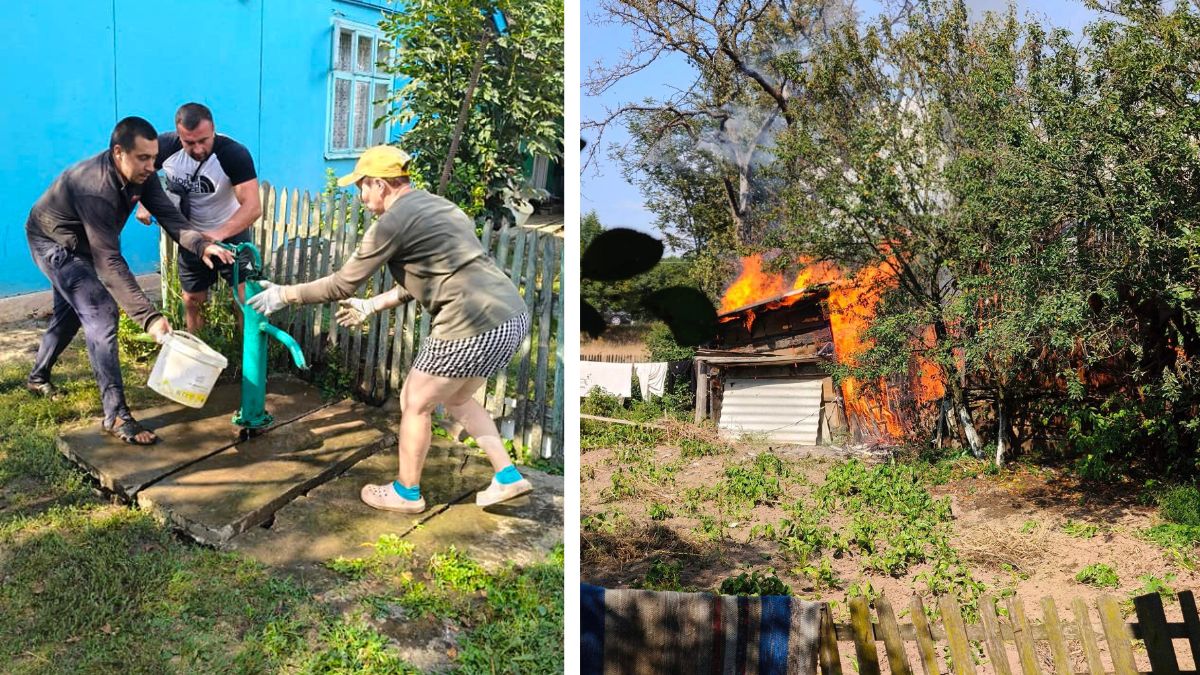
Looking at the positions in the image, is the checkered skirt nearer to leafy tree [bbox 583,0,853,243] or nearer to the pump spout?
the pump spout

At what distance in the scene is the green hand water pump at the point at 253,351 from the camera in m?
1.93

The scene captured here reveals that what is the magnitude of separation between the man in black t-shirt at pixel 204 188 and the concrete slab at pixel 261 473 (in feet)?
0.86

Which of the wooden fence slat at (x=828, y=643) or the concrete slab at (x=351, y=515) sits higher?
the concrete slab at (x=351, y=515)

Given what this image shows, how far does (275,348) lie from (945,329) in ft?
4.36

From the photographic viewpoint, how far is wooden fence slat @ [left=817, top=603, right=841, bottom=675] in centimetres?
194

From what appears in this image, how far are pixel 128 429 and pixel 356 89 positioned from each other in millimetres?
760

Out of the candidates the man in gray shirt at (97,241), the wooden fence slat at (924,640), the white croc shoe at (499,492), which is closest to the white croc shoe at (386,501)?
the white croc shoe at (499,492)

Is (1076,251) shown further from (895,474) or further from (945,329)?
(895,474)

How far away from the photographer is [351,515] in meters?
1.96

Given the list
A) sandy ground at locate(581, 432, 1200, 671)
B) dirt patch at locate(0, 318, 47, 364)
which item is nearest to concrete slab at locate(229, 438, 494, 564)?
sandy ground at locate(581, 432, 1200, 671)

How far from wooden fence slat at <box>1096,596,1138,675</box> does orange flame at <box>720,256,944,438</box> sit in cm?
47

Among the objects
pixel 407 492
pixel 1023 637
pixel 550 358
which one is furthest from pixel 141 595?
pixel 1023 637

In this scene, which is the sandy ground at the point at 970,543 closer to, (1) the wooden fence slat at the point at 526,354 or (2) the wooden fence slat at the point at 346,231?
(1) the wooden fence slat at the point at 526,354

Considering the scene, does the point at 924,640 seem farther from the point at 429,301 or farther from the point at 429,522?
the point at 429,301
